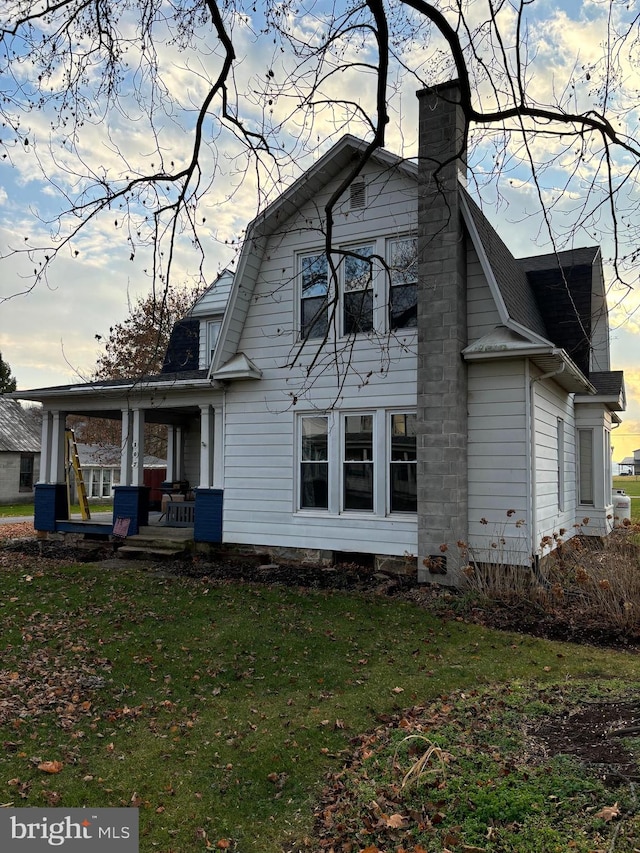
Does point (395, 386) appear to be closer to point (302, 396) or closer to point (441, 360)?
point (441, 360)

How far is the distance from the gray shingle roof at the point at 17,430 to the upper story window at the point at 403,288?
2272cm

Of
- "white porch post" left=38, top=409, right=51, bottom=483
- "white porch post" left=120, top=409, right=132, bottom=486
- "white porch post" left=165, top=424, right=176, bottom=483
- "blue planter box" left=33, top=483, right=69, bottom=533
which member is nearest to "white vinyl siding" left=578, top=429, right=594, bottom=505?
"white porch post" left=120, top=409, right=132, bottom=486

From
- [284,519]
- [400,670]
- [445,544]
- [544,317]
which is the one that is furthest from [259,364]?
[400,670]

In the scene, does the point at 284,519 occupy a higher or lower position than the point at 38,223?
lower

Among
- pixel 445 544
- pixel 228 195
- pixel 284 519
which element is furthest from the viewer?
pixel 284 519

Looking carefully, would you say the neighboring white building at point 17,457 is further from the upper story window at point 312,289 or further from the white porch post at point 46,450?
the upper story window at point 312,289

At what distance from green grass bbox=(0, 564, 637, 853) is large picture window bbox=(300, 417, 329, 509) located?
6.30ft

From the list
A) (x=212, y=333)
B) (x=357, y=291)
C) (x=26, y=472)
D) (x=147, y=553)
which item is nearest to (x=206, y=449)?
(x=147, y=553)

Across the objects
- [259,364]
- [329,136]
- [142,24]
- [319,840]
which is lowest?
[319,840]

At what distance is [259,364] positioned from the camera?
10.6m

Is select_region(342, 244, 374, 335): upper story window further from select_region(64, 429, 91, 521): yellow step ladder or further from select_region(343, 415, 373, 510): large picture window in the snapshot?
select_region(64, 429, 91, 521): yellow step ladder

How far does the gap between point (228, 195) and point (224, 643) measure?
4665 millimetres

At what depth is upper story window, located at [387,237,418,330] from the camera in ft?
30.7

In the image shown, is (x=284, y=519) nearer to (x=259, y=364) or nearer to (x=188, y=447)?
(x=259, y=364)
